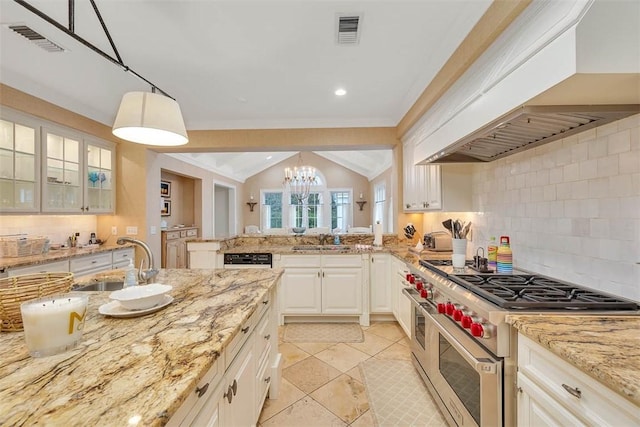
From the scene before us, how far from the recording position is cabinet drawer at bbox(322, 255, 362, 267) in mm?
3164

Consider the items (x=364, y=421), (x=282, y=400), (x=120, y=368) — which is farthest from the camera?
(x=282, y=400)

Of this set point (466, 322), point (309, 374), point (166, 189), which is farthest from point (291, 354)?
point (166, 189)

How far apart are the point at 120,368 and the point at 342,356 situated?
84.0 inches

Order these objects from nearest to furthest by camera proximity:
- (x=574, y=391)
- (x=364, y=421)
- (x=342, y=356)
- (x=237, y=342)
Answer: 1. (x=574, y=391)
2. (x=237, y=342)
3. (x=364, y=421)
4. (x=342, y=356)

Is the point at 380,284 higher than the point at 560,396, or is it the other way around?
the point at 560,396

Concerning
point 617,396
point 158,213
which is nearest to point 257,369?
point 617,396

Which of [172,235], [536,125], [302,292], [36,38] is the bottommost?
[302,292]

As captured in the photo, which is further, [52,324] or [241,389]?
[241,389]

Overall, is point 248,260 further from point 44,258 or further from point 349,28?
point 349,28

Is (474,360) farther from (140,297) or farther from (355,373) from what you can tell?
(140,297)

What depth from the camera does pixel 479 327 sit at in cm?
123

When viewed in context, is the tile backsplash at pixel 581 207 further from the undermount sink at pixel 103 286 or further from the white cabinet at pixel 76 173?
the white cabinet at pixel 76 173

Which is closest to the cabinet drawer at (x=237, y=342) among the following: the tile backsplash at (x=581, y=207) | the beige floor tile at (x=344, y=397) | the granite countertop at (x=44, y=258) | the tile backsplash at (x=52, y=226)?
the beige floor tile at (x=344, y=397)

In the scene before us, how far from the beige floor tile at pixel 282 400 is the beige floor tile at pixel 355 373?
43cm
